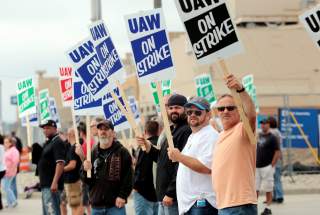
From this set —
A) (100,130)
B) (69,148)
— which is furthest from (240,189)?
(69,148)

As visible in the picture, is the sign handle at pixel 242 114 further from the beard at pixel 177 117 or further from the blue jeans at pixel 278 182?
the blue jeans at pixel 278 182

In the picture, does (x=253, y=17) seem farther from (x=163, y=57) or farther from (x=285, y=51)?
(x=163, y=57)

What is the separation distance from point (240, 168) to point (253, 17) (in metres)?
30.8

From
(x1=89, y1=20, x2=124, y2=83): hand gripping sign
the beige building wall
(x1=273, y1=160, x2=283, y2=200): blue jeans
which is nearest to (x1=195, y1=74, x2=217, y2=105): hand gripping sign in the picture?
(x1=273, y1=160, x2=283, y2=200): blue jeans

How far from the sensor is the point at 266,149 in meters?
16.3

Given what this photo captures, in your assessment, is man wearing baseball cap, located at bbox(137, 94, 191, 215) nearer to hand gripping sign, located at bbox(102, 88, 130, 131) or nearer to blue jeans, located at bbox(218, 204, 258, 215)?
blue jeans, located at bbox(218, 204, 258, 215)

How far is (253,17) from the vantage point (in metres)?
37.4

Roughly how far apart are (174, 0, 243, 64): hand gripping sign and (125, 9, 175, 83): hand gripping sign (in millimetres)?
1286

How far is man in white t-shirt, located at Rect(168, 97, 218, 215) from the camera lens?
7.59m

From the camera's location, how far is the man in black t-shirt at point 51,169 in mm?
12219

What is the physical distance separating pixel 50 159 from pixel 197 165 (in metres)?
5.36

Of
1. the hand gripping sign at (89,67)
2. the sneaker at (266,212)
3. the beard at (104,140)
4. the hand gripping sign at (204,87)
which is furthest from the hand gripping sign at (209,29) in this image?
the hand gripping sign at (204,87)

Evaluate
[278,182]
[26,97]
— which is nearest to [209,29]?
[278,182]

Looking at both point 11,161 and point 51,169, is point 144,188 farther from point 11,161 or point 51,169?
point 11,161
